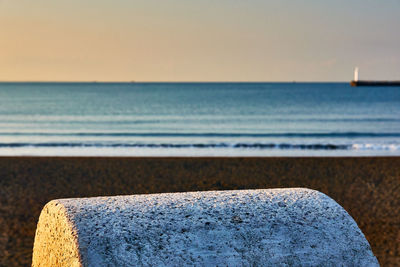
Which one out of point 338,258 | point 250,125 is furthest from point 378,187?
point 250,125

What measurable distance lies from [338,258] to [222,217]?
723 mm

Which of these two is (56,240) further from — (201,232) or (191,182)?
(191,182)

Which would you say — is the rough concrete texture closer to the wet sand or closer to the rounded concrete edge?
the rounded concrete edge

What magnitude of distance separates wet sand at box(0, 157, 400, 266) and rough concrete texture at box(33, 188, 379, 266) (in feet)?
11.6

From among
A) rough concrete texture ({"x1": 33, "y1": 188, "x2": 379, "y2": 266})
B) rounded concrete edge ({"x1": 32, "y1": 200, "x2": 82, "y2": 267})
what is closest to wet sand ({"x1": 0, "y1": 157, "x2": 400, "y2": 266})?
rounded concrete edge ({"x1": 32, "y1": 200, "x2": 82, "y2": 267})

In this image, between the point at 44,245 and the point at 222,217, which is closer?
the point at 222,217

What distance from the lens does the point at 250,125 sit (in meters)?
31.6

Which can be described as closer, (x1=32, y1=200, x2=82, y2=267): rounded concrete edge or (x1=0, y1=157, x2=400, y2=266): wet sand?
(x1=32, y1=200, x2=82, y2=267): rounded concrete edge

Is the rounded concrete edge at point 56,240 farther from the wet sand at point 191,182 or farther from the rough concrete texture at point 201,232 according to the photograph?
the wet sand at point 191,182

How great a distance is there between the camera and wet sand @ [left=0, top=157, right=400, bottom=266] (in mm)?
7660

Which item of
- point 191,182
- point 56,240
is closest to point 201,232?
point 56,240

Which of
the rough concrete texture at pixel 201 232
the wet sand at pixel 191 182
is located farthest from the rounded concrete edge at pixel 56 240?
the wet sand at pixel 191 182

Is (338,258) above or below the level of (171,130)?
above

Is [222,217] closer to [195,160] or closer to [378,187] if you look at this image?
[378,187]
